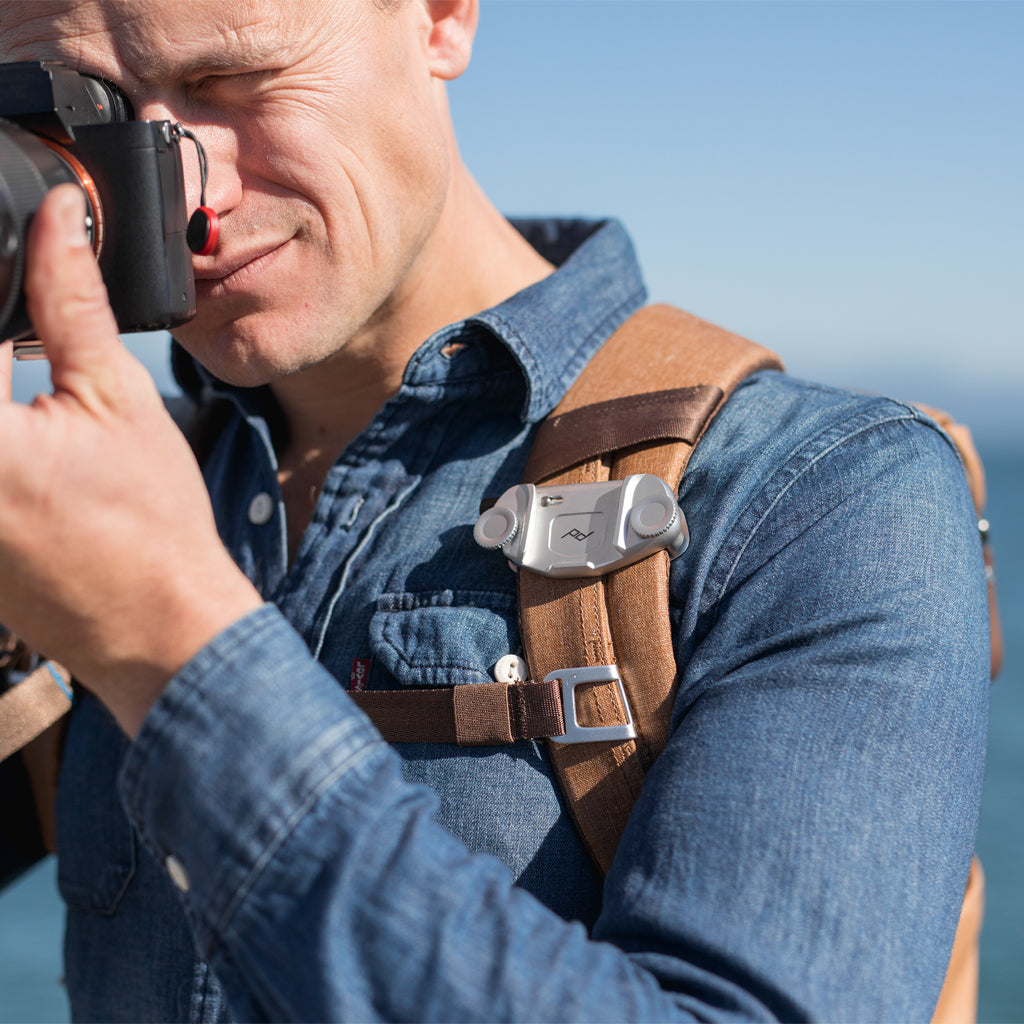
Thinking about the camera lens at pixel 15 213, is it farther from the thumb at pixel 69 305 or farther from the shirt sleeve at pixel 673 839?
the shirt sleeve at pixel 673 839

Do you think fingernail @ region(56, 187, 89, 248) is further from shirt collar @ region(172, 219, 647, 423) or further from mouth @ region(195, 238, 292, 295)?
shirt collar @ region(172, 219, 647, 423)

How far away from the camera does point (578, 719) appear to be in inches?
44.1

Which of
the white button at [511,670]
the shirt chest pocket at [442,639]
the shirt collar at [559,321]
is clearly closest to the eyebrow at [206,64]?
the shirt collar at [559,321]

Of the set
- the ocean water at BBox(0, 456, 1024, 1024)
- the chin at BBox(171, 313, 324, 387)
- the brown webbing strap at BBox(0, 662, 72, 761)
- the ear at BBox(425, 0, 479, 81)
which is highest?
the ear at BBox(425, 0, 479, 81)

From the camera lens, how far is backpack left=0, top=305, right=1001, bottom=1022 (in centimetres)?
110

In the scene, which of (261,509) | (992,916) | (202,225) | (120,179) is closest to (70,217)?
(120,179)

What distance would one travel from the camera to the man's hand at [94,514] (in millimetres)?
815

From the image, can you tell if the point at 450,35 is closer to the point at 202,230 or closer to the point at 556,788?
the point at 202,230

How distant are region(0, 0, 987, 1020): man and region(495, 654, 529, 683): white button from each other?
3 cm

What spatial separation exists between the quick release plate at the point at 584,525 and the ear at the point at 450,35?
28.6 inches

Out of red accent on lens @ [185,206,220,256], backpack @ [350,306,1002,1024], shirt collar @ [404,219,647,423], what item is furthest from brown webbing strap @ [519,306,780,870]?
red accent on lens @ [185,206,220,256]

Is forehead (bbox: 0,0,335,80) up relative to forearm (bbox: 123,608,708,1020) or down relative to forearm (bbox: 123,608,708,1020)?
up

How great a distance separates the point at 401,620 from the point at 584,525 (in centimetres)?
26

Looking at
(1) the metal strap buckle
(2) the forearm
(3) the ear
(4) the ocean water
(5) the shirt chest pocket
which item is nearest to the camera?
(2) the forearm
